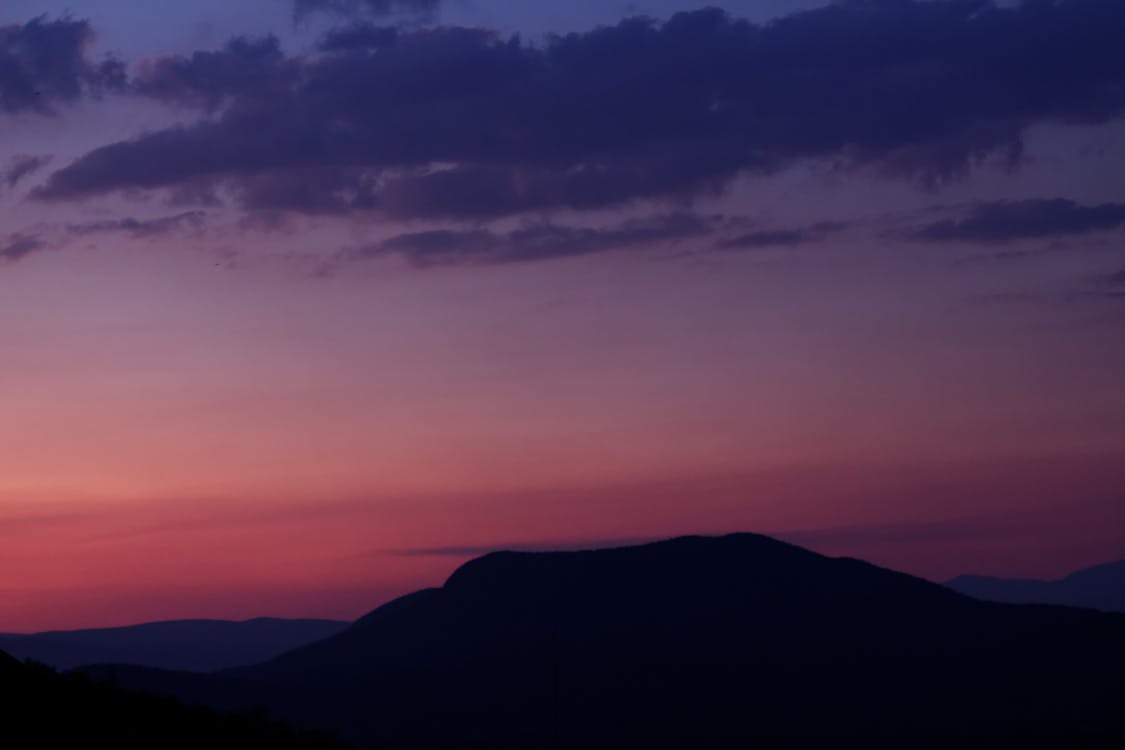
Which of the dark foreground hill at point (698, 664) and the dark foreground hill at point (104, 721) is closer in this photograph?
the dark foreground hill at point (104, 721)

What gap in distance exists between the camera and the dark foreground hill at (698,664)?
115625 millimetres

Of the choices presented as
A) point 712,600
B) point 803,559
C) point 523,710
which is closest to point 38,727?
point 523,710

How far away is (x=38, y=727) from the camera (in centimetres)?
2822

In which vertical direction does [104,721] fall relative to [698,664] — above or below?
above

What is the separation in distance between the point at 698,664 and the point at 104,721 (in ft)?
373

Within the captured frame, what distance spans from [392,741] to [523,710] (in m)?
16.8

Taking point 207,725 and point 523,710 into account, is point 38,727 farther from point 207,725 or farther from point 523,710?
point 523,710

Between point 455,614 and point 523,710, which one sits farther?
point 455,614

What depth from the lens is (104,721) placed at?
29.7 metres

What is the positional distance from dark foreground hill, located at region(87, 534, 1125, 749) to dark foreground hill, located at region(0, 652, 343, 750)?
79.9m

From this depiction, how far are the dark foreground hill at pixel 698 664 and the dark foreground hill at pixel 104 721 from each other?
79.9 meters

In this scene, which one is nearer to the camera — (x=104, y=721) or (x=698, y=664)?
(x=104, y=721)

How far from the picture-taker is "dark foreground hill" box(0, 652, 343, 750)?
28.1m

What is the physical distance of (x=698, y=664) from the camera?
139875 mm
